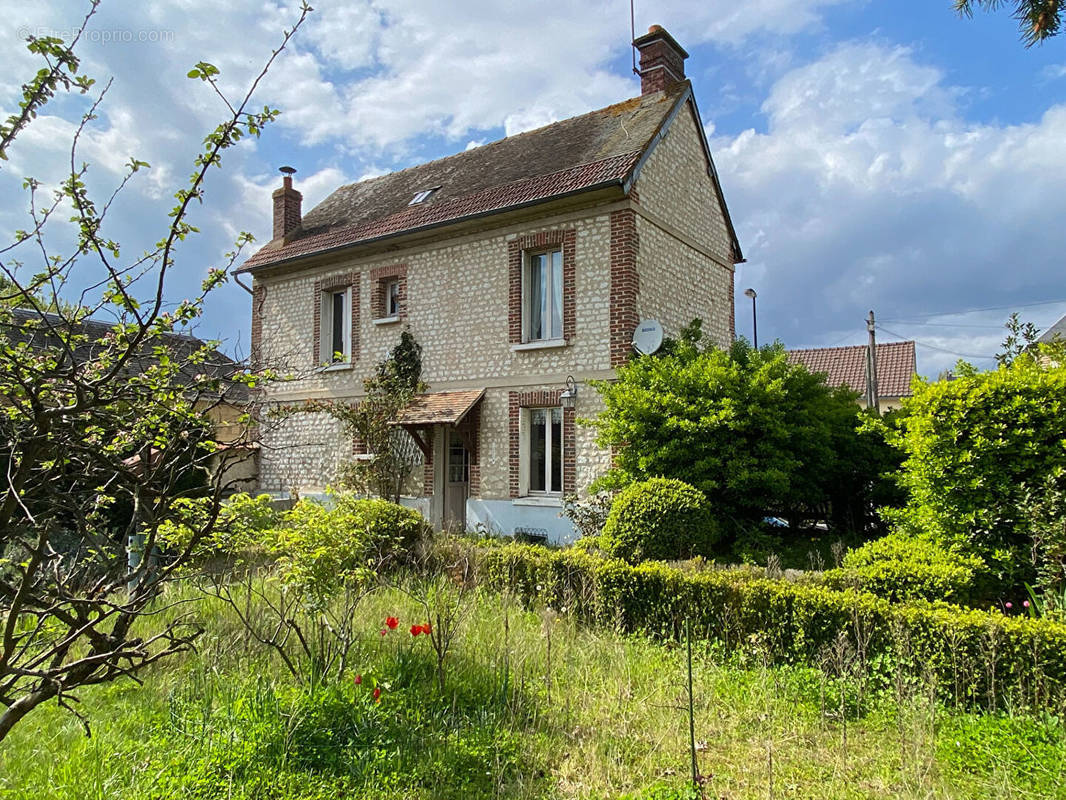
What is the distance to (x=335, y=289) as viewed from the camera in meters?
15.4

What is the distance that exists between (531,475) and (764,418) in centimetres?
470

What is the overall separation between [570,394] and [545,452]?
4.22 feet

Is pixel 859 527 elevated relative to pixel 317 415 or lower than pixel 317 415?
lower

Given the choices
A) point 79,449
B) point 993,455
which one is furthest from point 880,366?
point 79,449

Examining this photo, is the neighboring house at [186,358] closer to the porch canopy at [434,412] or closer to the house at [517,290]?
the house at [517,290]

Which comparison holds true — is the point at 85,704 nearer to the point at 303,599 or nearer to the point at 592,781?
the point at 303,599

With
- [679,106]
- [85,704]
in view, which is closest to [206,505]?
[85,704]

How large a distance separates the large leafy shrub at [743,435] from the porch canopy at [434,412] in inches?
116

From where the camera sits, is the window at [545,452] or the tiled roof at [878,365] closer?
the window at [545,452]

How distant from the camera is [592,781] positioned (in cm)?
360

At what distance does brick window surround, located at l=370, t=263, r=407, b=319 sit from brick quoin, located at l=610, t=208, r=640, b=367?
485 cm

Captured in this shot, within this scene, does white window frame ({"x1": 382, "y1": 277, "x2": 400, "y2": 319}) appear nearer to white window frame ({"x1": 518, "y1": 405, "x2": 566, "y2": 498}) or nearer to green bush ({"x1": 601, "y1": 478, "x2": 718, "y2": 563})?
white window frame ({"x1": 518, "y1": 405, "x2": 566, "y2": 498})

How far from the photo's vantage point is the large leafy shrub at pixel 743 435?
30.0 ft

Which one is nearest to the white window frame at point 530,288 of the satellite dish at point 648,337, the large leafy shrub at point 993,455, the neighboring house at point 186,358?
the satellite dish at point 648,337
